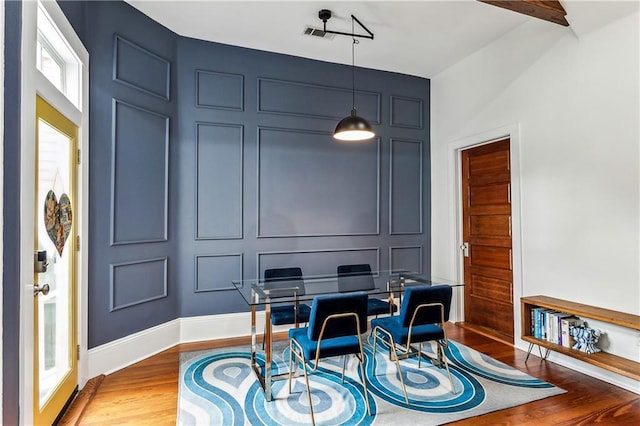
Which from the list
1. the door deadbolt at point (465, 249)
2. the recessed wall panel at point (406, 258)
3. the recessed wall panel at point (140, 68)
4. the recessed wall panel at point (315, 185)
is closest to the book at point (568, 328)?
the door deadbolt at point (465, 249)

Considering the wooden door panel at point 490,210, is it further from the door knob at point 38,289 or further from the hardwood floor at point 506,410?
the door knob at point 38,289

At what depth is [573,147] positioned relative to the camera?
3.09 metres

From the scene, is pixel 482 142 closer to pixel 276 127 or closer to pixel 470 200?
pixel 470 200

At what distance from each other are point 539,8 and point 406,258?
2.93m

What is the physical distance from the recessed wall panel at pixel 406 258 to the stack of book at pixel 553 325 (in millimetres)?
1643

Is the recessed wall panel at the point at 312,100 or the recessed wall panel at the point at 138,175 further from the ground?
the recessed wall panel at the point at 312,100

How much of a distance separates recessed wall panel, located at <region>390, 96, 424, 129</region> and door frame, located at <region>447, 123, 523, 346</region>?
1.88 feet

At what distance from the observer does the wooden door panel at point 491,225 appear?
3.81 meters

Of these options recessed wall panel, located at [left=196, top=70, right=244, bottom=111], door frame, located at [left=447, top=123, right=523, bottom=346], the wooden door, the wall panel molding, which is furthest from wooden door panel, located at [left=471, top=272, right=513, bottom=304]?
recessed wall panel, located at [left=196, top=70, right=244, bottom=111]

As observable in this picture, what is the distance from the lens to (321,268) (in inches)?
168

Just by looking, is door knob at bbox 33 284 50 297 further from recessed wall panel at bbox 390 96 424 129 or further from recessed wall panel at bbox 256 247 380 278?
recessed wall panel at bbox 390 96 424 129

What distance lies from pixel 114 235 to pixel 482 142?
3.80 meters

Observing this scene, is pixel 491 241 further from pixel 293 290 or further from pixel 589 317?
pixel 293 290

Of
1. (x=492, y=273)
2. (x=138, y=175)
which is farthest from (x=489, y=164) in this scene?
(x=138, y=175)
